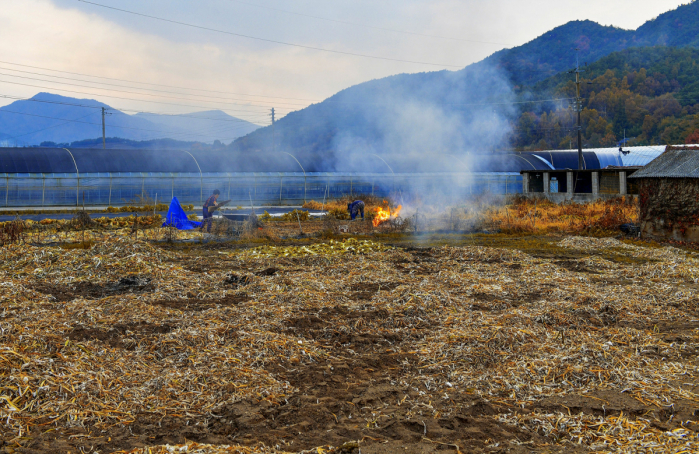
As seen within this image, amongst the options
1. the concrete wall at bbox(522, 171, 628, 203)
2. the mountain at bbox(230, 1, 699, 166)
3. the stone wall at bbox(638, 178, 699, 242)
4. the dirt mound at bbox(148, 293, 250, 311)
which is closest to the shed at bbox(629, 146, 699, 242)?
the stone wall at bbox(638, 178, 699, 242)

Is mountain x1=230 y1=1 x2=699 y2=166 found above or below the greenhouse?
above

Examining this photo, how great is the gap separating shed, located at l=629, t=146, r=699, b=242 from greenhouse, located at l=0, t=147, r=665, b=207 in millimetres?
18081

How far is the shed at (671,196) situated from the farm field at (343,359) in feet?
19.8

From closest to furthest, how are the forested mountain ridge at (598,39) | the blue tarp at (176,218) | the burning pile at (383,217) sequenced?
1. the blue tarp at (176,218)
2. the burning pile at (383,217)
3. the forested mountain ridge at (598,39)

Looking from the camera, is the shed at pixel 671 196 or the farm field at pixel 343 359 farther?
the shed at pixel 671 196

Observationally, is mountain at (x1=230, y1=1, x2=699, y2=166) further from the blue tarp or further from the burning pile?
the blue tarp

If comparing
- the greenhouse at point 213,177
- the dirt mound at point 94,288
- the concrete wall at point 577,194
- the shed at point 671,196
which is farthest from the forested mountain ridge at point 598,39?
the dirt mound at point 94,288

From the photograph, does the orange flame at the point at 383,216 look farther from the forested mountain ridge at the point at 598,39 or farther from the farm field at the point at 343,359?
the forested mountain ridge at the point at 598,39

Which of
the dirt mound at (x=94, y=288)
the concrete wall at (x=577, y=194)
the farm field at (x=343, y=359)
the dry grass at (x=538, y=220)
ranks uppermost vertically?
the concrete wall at (x=577, y=194)

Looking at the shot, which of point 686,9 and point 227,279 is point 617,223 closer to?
point 227,279

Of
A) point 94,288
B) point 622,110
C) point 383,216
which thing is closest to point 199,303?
point 94,288

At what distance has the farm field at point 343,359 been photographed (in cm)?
446

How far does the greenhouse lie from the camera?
31359mm

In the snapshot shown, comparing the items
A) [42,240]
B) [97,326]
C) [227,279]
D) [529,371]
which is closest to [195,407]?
[97,326]
